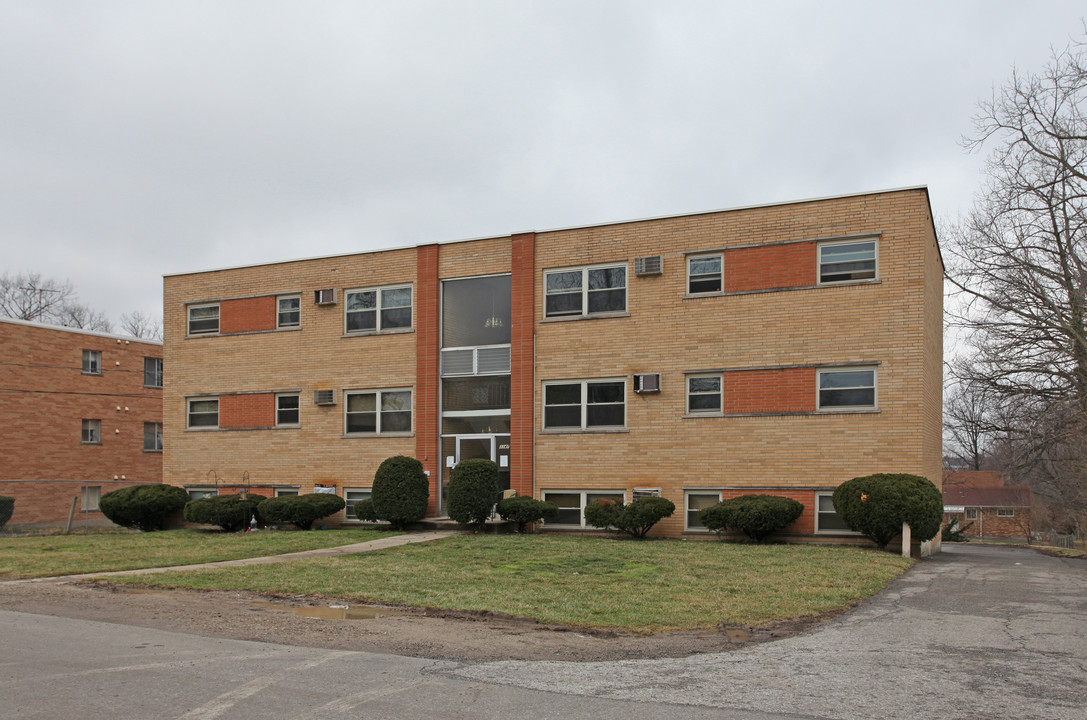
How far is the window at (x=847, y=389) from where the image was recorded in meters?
20.1

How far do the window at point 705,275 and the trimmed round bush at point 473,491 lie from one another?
21.4 ft

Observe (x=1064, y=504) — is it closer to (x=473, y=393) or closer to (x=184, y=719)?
(x=473, y=393)

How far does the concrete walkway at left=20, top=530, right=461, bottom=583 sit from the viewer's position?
Answer: 14062mm

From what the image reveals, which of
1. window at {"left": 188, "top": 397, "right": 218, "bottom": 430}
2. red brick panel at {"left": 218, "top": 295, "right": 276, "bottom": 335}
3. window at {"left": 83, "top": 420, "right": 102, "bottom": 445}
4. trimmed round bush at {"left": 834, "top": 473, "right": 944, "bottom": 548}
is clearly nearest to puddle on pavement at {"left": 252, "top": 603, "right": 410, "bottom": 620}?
trimmed round bush at {"left": 834, "top": 473, "right": 944, "bottom": 548}

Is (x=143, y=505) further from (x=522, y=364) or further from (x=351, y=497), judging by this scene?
(x=522, y=364)

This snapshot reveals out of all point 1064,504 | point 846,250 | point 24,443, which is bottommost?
point 1064,504

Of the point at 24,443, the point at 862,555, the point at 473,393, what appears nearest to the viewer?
the point at 862,555

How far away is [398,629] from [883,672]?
479 cm

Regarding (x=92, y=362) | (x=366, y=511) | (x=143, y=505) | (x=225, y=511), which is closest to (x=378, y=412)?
(x=366, y=511)

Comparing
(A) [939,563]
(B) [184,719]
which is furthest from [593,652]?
(A) [939,563]

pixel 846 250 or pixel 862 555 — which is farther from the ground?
pixel 846 250

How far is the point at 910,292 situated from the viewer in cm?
1986

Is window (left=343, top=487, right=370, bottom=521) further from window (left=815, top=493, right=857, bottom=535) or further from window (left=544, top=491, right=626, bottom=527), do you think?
window (left=815, top=493, right=857, bottom=535)

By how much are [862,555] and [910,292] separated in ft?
20.0
